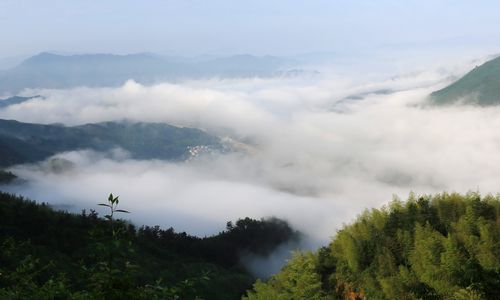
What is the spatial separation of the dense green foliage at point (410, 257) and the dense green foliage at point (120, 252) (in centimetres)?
1097

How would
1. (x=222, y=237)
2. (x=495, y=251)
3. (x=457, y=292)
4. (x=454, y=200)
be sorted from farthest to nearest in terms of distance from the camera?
(x=222, y=237) < (x=454, y=200) < (x=495, y=251) < (x=457, y=292)

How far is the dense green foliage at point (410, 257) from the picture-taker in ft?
137

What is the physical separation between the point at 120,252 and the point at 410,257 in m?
42.2

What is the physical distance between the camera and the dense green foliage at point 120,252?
10961 millimetres

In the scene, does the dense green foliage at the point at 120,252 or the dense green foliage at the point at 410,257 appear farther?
the dense green foliage at the point at 410,257

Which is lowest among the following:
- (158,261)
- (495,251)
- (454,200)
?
(158,261)

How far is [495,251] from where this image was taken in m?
43.8

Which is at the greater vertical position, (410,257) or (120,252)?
(120,252)

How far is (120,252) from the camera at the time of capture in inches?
428

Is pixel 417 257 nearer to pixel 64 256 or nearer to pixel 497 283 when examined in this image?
pixel 497 283

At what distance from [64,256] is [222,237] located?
52667 millimetres

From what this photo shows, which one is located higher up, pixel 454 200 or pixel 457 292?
pixel 454 200

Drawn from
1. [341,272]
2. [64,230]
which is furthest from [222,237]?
[341,272]

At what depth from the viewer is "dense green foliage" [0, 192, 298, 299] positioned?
11.0 m
